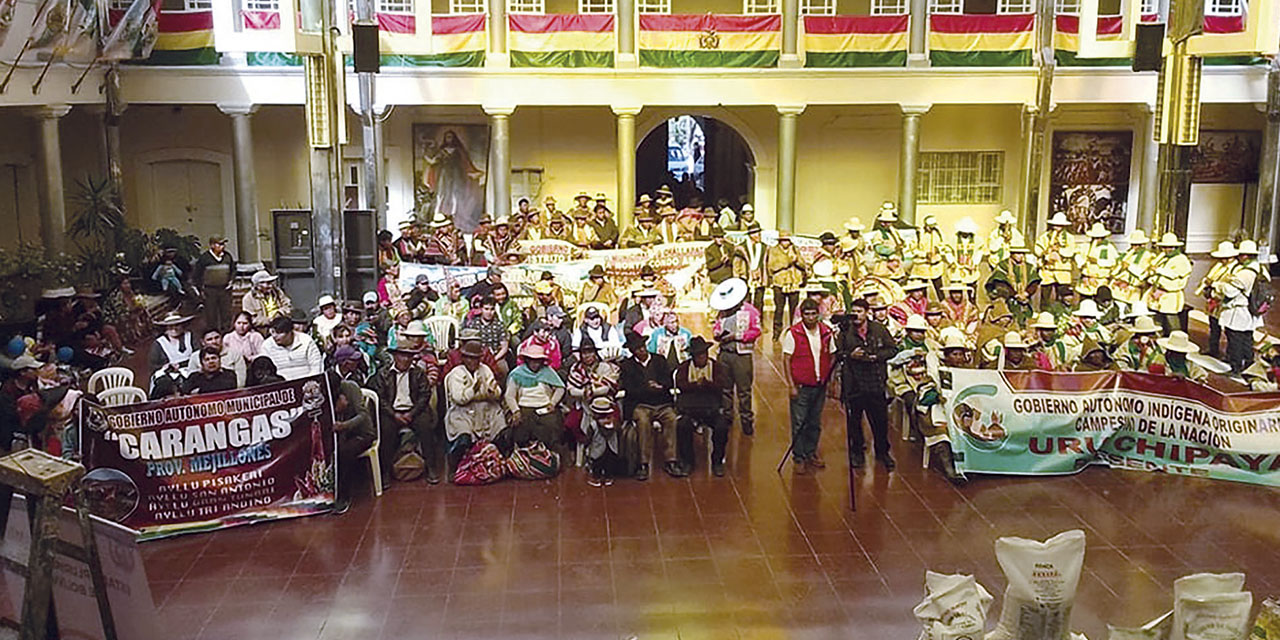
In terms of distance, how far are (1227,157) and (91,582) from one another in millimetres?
24427

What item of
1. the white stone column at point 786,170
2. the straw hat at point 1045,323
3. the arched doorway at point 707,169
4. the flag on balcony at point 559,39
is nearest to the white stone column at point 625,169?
the flag on balcony at point 559,39

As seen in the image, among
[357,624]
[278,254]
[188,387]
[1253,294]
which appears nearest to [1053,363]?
[1253,294]

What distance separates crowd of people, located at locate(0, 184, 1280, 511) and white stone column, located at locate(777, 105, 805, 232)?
22.5ft

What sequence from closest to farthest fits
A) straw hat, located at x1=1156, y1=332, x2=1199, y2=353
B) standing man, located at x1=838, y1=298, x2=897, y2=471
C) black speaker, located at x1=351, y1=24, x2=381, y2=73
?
standing man, located at x1=838, y1=298, x2=897, y2=471, straw hat, located at x1=1156, y1=332, x2=1199, y2=353, black speaker, located at x1=351, y1=24, x2=381, y2=73

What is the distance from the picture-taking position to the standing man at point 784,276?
52.2 feet

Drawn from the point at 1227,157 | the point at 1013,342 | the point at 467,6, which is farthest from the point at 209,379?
the point at 1227,157

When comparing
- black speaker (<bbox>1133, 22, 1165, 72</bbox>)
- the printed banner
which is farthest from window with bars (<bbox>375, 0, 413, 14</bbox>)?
the printed banner

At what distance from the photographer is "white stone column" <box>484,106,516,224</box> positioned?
2084 centimetres

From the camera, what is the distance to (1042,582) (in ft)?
16.0

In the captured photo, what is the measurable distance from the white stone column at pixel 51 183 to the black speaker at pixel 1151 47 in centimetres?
1732

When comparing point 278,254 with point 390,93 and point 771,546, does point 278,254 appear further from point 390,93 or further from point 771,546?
point 771,546

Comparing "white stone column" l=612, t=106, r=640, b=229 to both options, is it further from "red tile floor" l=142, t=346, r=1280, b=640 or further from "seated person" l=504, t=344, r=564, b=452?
"red tile floor" l=142, t=346, r=1280, b=640

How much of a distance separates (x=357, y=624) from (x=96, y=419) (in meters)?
2.97

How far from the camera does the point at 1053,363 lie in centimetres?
1120
